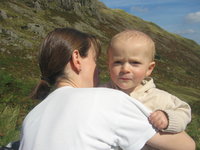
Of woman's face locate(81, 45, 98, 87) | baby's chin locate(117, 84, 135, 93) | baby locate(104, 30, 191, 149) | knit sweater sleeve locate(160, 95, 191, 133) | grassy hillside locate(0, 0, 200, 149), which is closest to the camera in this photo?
knit sweater sleeve locate(160, 95, 191, 133)

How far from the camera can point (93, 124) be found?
88.3 inches

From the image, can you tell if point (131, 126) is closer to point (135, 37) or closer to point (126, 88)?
point (126, 88)

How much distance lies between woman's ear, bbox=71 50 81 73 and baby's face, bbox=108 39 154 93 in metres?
0.50

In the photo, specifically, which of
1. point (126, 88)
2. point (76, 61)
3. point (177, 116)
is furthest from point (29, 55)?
point (177, 116)

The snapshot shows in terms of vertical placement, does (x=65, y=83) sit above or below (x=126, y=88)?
above

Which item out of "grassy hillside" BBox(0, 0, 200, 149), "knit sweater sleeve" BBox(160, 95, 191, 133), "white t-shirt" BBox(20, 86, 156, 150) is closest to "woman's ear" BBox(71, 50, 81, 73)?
"white t-shirt" BBox(20, 86, 156, 150)

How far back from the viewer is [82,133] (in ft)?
7.38

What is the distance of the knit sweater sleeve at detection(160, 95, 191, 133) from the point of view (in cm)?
260

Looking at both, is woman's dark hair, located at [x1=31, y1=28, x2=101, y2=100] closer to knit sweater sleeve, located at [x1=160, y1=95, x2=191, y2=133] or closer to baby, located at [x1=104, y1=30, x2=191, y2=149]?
baby, located at [x1=104, y1=30, x2=191, y2=149]

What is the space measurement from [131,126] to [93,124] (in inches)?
10.4

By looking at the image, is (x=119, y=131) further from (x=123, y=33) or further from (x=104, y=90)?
(x=123, y=33)

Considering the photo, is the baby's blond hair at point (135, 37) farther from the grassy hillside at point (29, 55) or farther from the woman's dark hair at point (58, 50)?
the grassy hillside at point (29, 55)

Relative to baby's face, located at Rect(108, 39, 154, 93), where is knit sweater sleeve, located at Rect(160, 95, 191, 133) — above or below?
below

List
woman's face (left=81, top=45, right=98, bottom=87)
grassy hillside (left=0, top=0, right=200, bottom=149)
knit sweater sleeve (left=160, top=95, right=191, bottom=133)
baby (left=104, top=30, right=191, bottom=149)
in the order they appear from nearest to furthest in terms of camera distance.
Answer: knit sweater sleeve (left=160, top=95, right=191, bottom=133)
woman's face (left=81, top=45, right=98, bottom=87)
baby (left=104, top=30, right=191, bottom=149)
grassy hillside (left=0, top=0, right=200, bottom=149)
